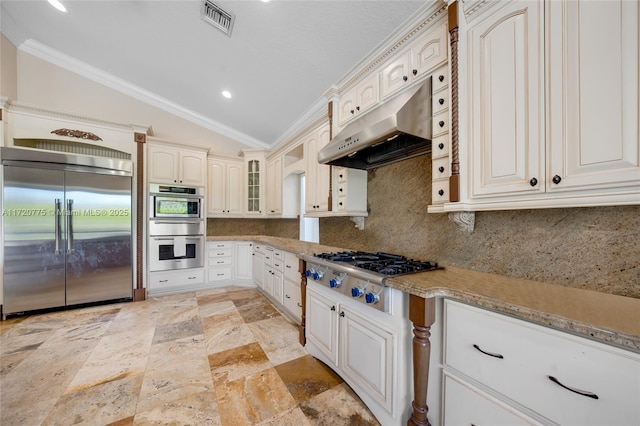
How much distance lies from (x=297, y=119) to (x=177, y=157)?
2.10m

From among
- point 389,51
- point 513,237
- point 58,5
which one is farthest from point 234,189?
point 513,237

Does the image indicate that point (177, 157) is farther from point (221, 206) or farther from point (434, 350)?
point (434, 350)

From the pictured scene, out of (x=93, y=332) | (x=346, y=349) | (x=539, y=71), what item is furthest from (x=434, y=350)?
(x=93, y=332)

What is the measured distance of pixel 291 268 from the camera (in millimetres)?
2676

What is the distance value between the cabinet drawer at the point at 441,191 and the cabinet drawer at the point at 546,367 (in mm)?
652

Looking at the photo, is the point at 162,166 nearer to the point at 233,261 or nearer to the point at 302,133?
the point at 233,261

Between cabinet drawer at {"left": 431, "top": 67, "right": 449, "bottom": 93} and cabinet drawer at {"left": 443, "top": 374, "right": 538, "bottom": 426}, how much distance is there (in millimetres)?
1630

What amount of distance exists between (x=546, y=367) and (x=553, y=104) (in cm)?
106

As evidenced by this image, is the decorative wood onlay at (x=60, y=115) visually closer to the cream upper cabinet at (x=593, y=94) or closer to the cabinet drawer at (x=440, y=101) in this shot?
the cabinet drawer at (x=440, y=101)

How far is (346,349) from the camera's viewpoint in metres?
1.61

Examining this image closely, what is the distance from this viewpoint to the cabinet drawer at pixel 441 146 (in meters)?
1.47

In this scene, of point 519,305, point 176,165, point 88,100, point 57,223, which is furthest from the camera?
point 176,165

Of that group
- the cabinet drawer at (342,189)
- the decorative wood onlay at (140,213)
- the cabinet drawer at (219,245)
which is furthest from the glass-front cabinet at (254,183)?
the cabinet drawer at (342,189)

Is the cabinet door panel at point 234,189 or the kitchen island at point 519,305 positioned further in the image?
the cabinet door panel at point 234,189
